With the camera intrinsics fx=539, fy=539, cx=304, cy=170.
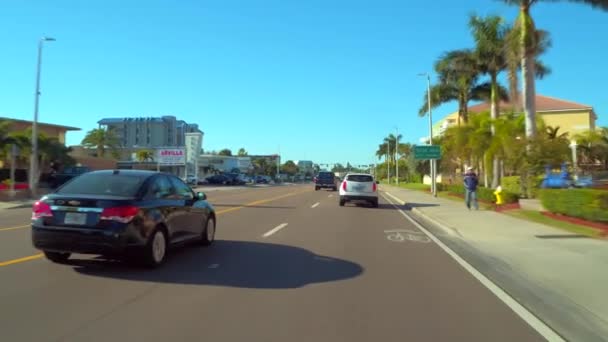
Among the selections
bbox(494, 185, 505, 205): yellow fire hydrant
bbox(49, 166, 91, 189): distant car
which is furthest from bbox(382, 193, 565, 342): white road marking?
Result: bbox(49, 166, 91, 189): distant car

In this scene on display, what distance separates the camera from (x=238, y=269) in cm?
871

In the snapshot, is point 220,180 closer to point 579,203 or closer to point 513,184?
point 513,184

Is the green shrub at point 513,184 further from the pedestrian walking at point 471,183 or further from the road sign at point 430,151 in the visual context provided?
the road sign at point 430,151

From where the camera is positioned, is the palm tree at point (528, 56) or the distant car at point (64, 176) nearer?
the palm tree at point (528, 56)

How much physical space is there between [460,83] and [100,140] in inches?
2256

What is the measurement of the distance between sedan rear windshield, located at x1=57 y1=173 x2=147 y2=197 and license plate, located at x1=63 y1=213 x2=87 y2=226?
476 millimetres

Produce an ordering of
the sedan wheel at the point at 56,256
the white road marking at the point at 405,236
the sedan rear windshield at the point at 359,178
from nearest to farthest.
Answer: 1. the sedan wheel at the point at 56,256
2. the white road marking at the point at 405,236
3. the sedan rear windshield at the point at 359,178

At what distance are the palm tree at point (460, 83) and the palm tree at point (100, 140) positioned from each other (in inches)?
2055

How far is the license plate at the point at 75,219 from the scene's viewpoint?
7906 millimetres

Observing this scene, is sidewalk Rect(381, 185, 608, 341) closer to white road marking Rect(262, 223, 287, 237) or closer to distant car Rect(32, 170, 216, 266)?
white road marking Rect(262, 223, 287, 237)

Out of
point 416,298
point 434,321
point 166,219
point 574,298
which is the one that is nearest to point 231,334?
point 434,321

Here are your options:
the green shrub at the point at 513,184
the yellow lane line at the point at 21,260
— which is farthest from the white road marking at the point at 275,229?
the green shrub at the point at 513,184

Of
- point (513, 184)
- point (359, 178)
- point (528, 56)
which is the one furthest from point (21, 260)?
point (513, 184)

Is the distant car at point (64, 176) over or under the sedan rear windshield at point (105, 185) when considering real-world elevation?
A: over
